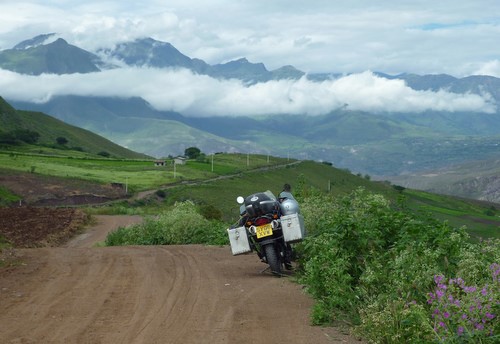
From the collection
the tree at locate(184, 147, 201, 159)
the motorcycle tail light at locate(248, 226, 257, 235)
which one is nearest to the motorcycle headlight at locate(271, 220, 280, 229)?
the motorcycle tail light at locate(248, 226, 257, 235)

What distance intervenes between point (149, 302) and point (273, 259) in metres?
4.22

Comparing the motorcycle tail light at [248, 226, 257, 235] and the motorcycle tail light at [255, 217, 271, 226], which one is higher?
the motorcycle tail light at [255, 217, 271, 226]

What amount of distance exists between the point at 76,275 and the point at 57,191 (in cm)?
6081

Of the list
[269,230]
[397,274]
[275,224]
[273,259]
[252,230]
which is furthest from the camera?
[252,230]

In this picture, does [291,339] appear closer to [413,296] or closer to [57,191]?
[413,296]

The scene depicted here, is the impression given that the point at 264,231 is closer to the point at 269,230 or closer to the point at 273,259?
the point at 269,230

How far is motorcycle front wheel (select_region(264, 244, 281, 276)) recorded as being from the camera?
15.7 meters

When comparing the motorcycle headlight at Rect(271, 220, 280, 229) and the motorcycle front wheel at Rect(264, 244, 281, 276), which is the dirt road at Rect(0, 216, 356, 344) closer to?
the motorcycle front wheel at Rect(264, 244, 281, 276)

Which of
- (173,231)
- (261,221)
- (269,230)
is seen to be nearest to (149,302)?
(269,230)

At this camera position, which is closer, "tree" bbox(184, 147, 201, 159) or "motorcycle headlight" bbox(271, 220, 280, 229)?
"motorcycle headlight" bbox(271, 220, 280, 229)

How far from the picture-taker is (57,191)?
73562 mm

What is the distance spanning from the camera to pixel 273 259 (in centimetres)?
Answer: 1566

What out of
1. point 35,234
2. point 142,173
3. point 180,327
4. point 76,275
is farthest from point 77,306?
point 142,173

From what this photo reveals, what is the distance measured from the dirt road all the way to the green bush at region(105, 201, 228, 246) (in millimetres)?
6268
